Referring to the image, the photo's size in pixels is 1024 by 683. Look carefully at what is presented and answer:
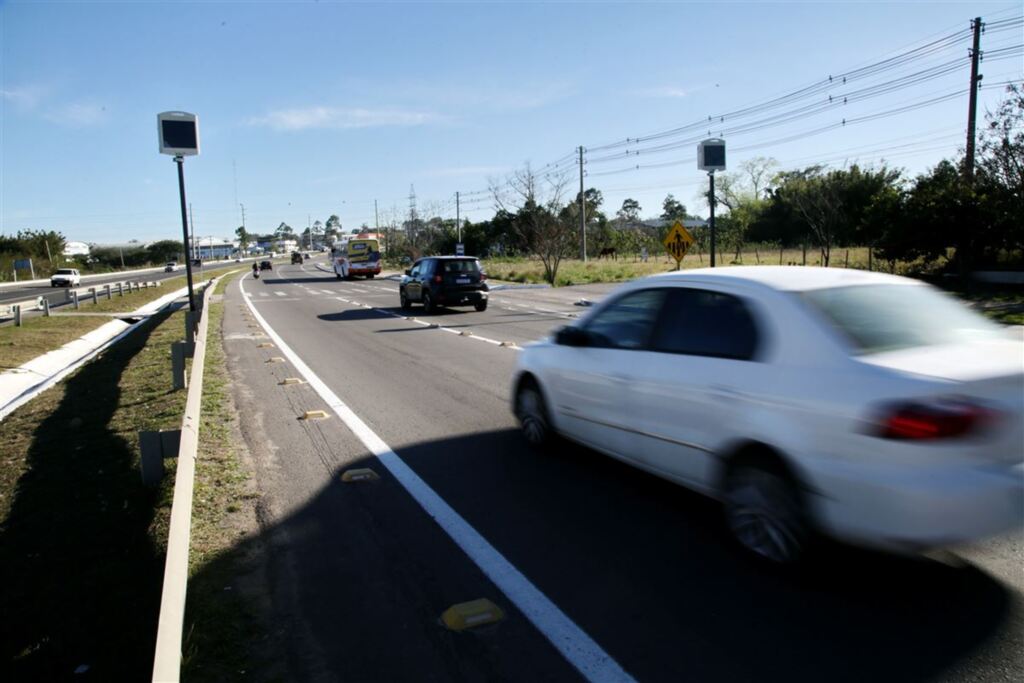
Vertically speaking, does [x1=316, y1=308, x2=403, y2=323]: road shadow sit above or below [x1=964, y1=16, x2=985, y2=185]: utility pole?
below

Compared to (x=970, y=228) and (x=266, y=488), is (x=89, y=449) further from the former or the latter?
(x=970, y=228)

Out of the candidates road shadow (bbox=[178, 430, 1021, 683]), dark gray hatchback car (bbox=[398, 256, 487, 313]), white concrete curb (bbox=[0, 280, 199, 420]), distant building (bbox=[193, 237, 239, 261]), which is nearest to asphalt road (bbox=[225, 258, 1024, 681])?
road shadow (bbox=[178, 430, 1021, 683])

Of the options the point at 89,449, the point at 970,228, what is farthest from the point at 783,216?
the point at 89,449

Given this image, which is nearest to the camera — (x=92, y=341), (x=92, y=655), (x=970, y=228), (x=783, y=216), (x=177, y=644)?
(x=177, y=644)

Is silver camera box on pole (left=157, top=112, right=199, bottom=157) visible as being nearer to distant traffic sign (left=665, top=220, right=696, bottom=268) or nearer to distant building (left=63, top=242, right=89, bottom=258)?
distant traffic sign (left=665, top=220, right=696, bottom=268)

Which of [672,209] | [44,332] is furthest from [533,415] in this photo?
[672,209]

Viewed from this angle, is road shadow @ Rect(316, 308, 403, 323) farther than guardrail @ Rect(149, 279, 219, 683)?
Yes

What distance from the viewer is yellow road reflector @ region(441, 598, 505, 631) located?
3578 millimetres

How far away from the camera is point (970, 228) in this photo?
76.4ft

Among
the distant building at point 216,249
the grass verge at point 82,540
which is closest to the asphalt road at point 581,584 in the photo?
the grass verge at point 82,540

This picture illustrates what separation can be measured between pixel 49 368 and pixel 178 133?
210 inches

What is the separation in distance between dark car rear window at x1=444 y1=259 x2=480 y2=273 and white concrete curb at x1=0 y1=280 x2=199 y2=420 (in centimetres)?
908

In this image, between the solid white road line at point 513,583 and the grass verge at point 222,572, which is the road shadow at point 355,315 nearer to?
the grass verge at point 222,572

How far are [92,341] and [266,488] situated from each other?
16152mm
